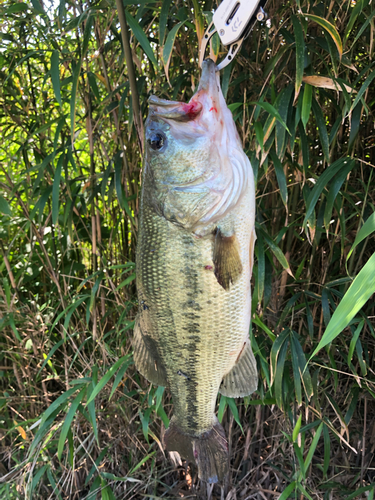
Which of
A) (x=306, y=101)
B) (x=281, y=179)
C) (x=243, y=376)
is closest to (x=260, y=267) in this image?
(x=281, y=179)

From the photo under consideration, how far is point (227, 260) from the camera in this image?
2.85 ft

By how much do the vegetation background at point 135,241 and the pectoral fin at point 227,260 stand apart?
41 cm

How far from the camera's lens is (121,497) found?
1.84 metres

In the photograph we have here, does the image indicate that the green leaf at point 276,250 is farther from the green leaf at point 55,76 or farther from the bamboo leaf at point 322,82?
the green leaf at point 55,76

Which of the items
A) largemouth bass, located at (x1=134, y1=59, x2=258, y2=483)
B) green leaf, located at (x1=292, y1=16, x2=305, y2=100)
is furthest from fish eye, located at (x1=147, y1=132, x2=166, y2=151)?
green leaf, located at (x1=292, y1=16, x2=305, y2=100)

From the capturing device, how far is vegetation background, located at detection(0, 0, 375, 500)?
128cm

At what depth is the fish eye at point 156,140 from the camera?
0.88 m

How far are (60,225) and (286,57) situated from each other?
57.3 inches

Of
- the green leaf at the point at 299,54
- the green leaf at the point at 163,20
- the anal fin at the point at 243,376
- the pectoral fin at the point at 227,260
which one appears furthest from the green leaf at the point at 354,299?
the green leaf at the point at 163,20

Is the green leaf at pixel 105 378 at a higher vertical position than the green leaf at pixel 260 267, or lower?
lower

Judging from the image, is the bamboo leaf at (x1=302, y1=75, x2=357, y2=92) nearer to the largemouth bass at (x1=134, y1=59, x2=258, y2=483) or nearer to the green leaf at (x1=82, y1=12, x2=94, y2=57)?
the largemouth bass at (x1=134, y1=59, x2=258, y2=483)

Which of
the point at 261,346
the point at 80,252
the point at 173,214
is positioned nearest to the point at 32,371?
the point at 80,252

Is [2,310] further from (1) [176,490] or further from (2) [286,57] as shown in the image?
(2) [286,57]

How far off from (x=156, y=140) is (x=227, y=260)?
33cm
